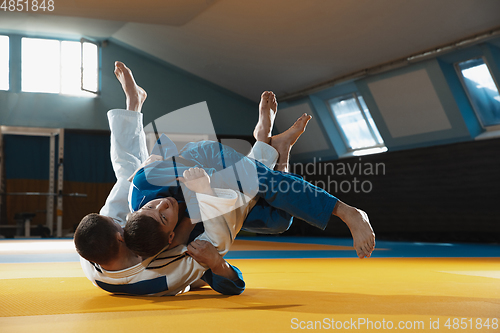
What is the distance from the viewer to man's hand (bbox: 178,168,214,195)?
5.41ft

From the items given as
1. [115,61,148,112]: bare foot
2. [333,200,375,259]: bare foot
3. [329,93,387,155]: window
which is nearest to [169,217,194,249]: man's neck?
[333,200,375,259]: bare foot

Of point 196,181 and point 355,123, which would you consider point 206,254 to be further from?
point 355,123

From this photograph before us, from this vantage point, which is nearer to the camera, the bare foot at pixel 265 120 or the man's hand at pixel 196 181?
the man's hand at pixel 196 181

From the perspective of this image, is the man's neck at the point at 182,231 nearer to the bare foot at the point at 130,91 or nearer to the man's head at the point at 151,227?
the man's head at the point at 151,227

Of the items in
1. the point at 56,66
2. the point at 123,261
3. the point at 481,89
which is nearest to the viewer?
the point at 123,261

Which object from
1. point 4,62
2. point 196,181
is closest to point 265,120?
point 196,181

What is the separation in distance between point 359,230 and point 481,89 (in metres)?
5.93

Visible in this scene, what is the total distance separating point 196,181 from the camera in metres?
1.65

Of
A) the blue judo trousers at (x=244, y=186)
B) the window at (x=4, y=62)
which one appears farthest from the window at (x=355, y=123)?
the blue judo trousers at (x=244, y=186)

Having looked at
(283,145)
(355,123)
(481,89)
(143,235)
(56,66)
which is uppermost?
(56,66)

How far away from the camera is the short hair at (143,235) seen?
1.51 m

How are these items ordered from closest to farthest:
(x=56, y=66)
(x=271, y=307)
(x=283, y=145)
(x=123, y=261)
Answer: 1. (x=271, y=307)
2. (x=123, y=261)
3. (x=283, y=145)
4. (x=56, y=66)

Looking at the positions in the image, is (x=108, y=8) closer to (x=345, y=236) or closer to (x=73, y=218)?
(x=73, y=218)

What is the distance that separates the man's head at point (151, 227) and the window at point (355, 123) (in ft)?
23.9
